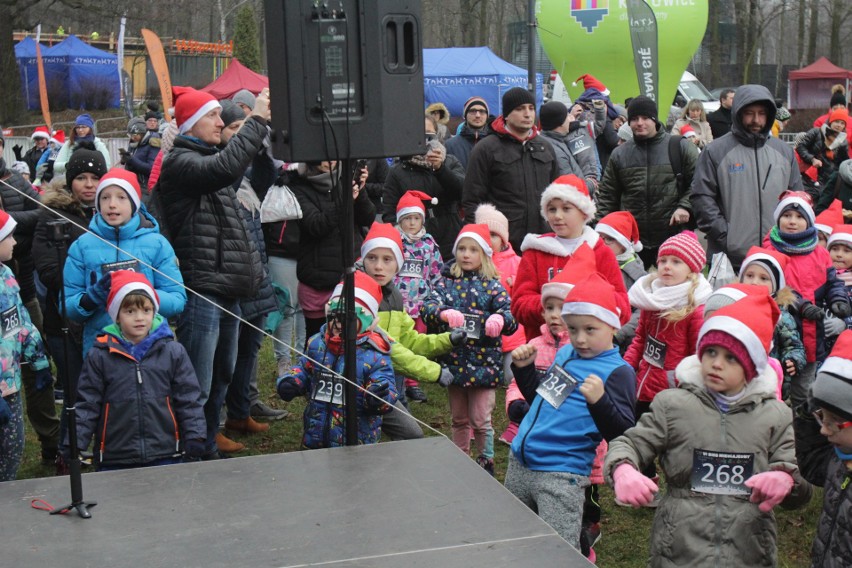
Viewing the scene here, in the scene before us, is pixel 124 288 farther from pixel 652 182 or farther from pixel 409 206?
pixel 652 182

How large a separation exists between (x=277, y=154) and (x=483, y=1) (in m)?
35.4

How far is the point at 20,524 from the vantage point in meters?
3.06

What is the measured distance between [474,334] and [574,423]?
189cm

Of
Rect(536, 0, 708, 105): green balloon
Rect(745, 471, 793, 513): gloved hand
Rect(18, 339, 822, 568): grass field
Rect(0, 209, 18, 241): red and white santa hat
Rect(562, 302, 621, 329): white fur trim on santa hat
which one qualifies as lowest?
Rect(18, 339, 822, 568): grass field

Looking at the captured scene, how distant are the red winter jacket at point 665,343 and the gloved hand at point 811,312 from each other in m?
0.86

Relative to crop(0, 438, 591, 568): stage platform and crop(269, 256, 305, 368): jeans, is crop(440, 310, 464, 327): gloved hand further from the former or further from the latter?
crop(0, 438, 591, 568): stage platform

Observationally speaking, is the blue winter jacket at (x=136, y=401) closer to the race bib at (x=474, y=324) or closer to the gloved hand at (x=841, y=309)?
the race bib at (x=474, y=324)

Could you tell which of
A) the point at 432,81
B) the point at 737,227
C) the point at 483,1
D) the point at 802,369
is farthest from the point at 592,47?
the point at 483,1

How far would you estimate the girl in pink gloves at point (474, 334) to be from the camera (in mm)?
5957

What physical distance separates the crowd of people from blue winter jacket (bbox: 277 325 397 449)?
0.5 inches

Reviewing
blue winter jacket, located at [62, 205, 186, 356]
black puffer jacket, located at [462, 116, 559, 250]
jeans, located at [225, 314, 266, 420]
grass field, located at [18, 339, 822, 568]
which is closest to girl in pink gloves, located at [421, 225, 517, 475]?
grass field, located at [18, 339, 822, 568]

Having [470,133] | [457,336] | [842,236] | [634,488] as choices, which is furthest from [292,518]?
[470,133]

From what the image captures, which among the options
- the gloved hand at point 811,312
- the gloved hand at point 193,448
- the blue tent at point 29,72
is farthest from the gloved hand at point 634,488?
the blue tent at point 29,72

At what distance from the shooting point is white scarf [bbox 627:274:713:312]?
17.1ft
